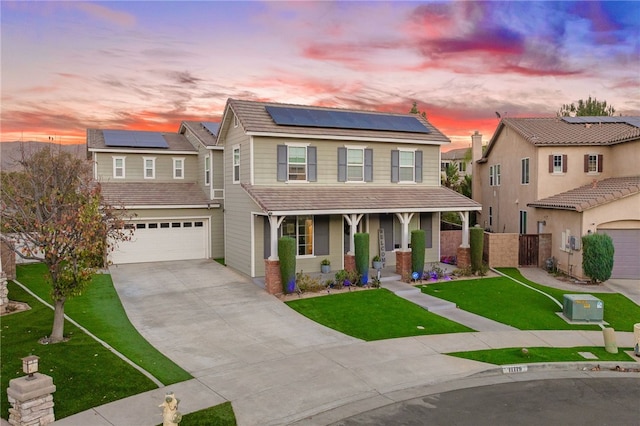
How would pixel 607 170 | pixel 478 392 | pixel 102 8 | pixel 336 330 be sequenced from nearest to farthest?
pixel 478 392, pixel 336 330, pixel 102 8, pixel 607 170

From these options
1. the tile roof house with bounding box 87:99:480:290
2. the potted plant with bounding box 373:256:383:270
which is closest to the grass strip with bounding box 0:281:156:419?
the tile roof house with bounding box 87:99:480:290

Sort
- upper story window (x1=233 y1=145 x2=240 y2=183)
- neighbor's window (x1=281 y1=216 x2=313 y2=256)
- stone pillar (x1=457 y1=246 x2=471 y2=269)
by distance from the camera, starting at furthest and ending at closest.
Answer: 1. stone pillar (x1=457 y1=246 x2=471 y2=269)
2. upper story window (x1=233 y1=145 x2=240 y2=183)
3. neighbor's window (x1=281 y1=216 x2=313 y2=256)

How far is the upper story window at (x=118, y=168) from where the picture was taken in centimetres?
2712

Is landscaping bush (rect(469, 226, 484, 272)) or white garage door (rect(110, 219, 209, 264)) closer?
landscaping bush (rect(469, 226, 484, 272))

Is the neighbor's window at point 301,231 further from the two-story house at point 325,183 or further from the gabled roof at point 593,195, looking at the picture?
the gabled roof at point 593,195

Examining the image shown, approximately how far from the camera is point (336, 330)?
14664mm

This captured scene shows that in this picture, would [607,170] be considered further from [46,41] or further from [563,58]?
[46,41]

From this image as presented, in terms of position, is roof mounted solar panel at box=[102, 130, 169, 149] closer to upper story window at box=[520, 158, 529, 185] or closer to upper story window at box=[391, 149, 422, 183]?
upper story window at box=[391, 149, 422, 183]

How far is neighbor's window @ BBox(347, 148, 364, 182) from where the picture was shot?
22969 millimetres

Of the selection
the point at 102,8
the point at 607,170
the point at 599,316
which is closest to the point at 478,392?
the point at 599,316

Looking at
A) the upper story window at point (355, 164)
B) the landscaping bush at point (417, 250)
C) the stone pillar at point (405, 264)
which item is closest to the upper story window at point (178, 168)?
the upper story window at point (355, 164)

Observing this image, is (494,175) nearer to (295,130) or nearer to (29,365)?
(295,130)

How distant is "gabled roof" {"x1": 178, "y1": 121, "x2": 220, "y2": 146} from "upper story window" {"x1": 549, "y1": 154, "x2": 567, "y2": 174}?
19077 millimetres

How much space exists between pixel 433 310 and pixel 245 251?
908cm
